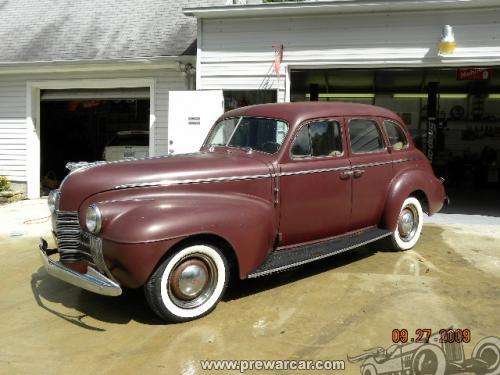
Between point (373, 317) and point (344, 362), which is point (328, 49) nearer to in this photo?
point (373, 317)

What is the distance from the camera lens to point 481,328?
3.99 metres

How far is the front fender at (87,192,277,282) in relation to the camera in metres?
3.84

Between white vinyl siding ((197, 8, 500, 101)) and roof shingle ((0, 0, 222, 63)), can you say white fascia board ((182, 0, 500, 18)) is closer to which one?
white vinyl siding ((197, 8, 500, 101))

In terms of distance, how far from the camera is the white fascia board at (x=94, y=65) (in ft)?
33.0

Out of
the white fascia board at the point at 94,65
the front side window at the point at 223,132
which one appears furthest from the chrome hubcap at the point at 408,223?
the white fascia board at the point at 94,65

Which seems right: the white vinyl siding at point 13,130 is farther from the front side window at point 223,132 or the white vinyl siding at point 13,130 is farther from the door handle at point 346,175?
the door handle at point 346,175

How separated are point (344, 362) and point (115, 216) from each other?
6.91 feet

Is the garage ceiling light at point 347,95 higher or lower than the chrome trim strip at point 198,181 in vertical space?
higher

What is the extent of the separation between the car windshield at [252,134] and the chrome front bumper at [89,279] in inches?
81.5

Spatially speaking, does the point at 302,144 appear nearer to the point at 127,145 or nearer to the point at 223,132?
the point at 223,132

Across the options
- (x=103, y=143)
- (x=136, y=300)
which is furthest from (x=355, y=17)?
(x=103, y=143)

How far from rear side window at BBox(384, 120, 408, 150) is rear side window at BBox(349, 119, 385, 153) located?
0.25 metres

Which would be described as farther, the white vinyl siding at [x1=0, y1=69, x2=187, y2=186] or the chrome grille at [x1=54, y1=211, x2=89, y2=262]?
the white vinyl siding at [x1=0, y1=69, x2=187, y2=186]

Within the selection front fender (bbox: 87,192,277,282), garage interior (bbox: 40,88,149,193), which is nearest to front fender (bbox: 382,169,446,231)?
front fender (bbox: 87,192,277,282)
